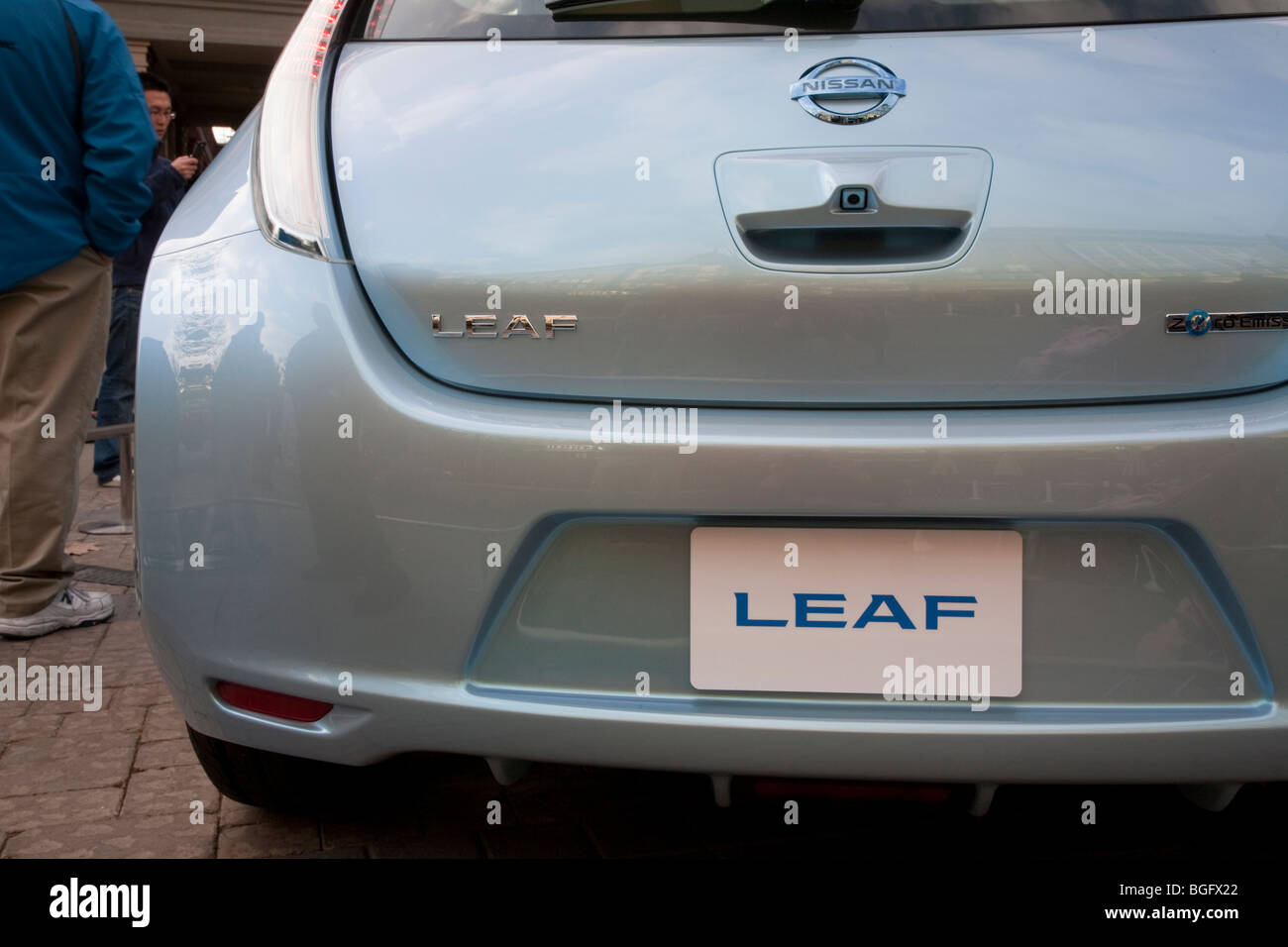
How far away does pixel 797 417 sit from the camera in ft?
4.19

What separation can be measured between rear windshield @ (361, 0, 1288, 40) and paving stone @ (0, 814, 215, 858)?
122cm

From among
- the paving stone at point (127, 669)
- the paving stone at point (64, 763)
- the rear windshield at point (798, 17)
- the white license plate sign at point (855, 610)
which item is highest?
the rear windshield at point (798, 17)

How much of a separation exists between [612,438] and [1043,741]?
548 millimetres

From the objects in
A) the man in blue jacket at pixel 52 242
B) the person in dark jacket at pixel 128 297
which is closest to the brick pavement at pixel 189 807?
the man in blue jacket at pixel 52 242

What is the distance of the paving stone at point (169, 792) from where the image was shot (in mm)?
2002

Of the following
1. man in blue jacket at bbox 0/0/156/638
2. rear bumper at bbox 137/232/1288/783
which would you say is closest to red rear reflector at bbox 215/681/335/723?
rear bumper at bbox 137/232/1288/783

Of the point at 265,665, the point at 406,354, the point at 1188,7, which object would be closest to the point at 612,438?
the point at 406,354

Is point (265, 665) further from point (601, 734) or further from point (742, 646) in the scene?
point (742, 646)

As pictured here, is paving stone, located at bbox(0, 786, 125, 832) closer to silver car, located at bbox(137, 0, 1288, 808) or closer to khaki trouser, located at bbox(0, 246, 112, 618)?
silver car, located at bbox(137, 0, 1288, 808)

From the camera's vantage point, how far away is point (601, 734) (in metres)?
1.31

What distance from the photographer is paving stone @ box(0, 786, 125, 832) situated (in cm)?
195

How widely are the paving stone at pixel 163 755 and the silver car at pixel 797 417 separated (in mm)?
976

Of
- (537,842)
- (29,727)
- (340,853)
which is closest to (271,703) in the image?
(340,853)

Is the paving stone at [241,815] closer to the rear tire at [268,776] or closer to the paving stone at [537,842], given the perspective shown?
the rear tire at [268,776]
